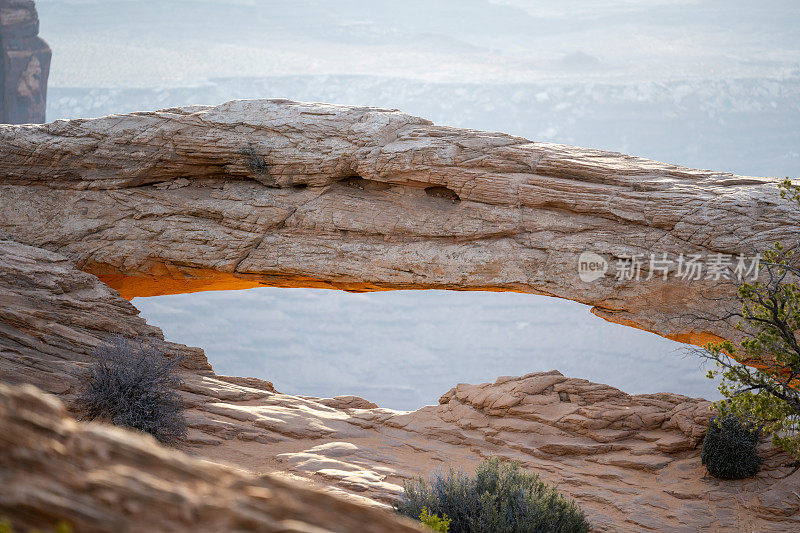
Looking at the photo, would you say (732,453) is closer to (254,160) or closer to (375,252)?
(375,252)

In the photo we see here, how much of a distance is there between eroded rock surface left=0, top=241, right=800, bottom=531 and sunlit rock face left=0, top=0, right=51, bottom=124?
177ft

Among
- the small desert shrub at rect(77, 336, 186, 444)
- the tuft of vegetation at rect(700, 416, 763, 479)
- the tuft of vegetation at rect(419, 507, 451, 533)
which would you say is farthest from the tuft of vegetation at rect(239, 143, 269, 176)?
the tuft of vegetation at rect(700, 416, 763, 479)

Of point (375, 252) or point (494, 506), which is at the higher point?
point (375, 252)

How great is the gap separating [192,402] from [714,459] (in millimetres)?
11761

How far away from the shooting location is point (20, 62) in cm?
6041

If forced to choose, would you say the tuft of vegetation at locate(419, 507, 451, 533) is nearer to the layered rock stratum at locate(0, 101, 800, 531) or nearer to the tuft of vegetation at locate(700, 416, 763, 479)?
the layered rock stratum at locate(0, 101, 800, 531)

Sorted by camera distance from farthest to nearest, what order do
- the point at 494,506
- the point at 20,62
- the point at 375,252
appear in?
the point at 20,62
the point at 375,252
the point at 494,506

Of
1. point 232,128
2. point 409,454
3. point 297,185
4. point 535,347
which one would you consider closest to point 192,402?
point 409,454

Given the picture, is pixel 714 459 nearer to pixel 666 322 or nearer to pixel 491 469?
pixel 666 322

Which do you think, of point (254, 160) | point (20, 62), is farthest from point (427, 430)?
point (20, 62)

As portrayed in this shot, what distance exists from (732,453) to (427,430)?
277 inches

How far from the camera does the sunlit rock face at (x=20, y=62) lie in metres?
58.5

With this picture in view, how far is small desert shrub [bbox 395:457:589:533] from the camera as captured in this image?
8805mm

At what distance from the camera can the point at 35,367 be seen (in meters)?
12.8
